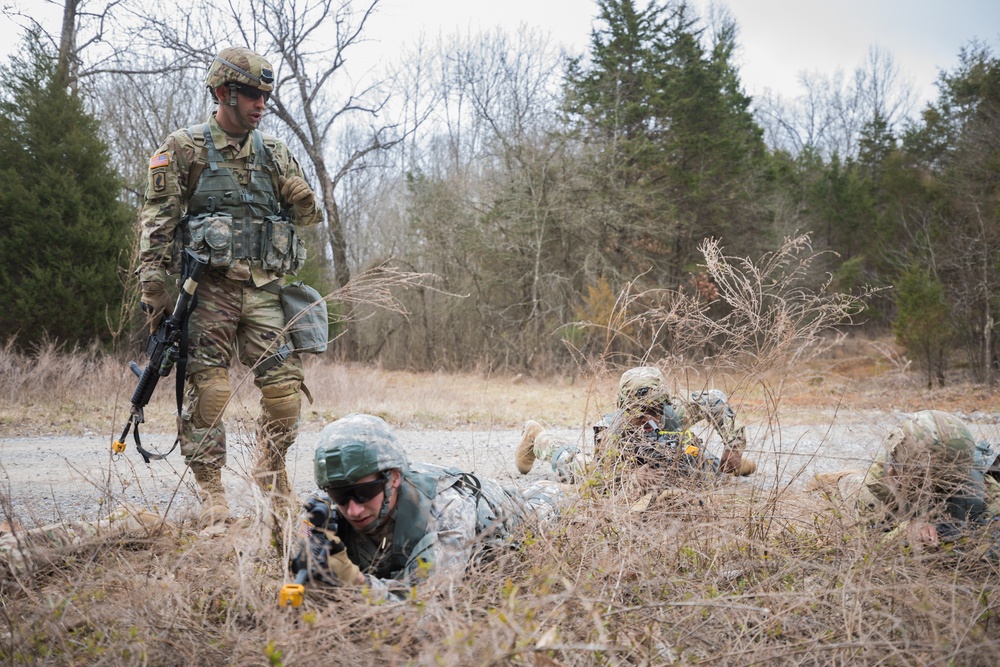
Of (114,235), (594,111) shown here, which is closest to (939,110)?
(594,111)

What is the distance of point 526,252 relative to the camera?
1619 centimetres

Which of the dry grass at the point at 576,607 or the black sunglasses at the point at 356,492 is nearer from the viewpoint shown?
the dry grass at the point at 576,607

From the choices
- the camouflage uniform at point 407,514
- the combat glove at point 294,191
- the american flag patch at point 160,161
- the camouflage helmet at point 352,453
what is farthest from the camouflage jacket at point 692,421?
the american flag patch at point 160,161

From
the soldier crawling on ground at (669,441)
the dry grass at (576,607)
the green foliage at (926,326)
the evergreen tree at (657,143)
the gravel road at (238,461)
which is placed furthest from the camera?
the evergreen tree at (657,143)

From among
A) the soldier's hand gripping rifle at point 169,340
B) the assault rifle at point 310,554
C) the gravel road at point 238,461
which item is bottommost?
the gravel road at point 238,461

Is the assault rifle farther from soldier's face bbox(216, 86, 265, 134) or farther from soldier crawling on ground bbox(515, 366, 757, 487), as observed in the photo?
soldier's face bbox(216, 86, 265, 134)

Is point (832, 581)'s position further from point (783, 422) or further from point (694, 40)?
point (694, 40)

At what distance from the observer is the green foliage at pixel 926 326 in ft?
41.8

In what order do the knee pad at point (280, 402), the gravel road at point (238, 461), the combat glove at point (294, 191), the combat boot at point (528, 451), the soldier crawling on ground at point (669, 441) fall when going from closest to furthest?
1. the soldier crawling on ground at point (669, 441)
2. the gravel road at point (238, 461)
3. the knee pad at point (280, 402)
4. the combat glove at point (294, 191)
5. the combat boot at point (528, 451)

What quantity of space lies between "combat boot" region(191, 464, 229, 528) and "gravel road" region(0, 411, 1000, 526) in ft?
0.15

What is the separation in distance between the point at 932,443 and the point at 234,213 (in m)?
3.11

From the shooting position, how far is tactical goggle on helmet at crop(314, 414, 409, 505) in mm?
2115

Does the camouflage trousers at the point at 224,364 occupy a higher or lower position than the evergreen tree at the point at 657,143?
lower

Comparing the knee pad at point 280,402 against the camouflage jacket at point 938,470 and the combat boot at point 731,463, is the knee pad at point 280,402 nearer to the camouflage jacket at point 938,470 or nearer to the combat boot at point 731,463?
the combat boot at point 731,463
